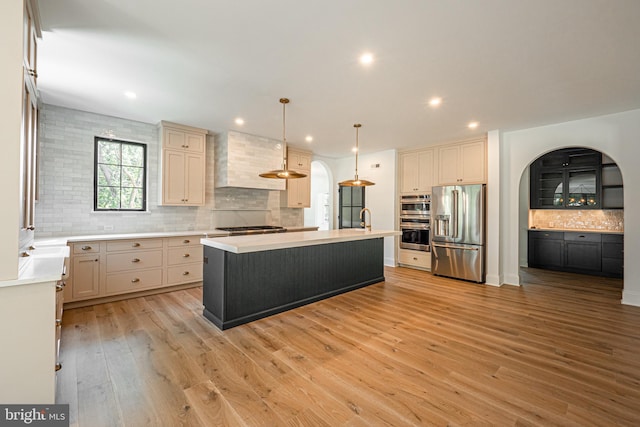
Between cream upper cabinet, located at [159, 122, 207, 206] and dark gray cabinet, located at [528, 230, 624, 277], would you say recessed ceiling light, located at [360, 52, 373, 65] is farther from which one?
dark gray cabinet, located at [528, 230, 624, 277]

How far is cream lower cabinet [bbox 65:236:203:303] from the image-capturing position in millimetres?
3580

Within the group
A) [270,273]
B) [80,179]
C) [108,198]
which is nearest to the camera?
[270,273]

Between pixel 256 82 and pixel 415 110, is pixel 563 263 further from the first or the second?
pixel 256 82

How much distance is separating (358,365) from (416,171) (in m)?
4.64

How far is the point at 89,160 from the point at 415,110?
4.72 m

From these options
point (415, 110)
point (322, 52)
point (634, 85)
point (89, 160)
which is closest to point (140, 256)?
point (89, 160)

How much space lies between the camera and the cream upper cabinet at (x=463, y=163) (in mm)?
5113

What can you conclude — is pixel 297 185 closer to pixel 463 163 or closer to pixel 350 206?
pixel 350 206

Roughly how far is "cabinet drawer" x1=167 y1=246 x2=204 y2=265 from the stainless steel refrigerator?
4312 mm

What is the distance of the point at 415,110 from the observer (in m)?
3.88

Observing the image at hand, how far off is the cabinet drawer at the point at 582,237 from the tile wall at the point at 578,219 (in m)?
0.30

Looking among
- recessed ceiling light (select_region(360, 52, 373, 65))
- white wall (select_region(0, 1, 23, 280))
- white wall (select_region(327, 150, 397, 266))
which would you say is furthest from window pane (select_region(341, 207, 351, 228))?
white wall (select_region(0, 1, 23, 280))

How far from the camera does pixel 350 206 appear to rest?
714 centimetres

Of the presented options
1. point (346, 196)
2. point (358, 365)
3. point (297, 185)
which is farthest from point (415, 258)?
point (358, 365)
